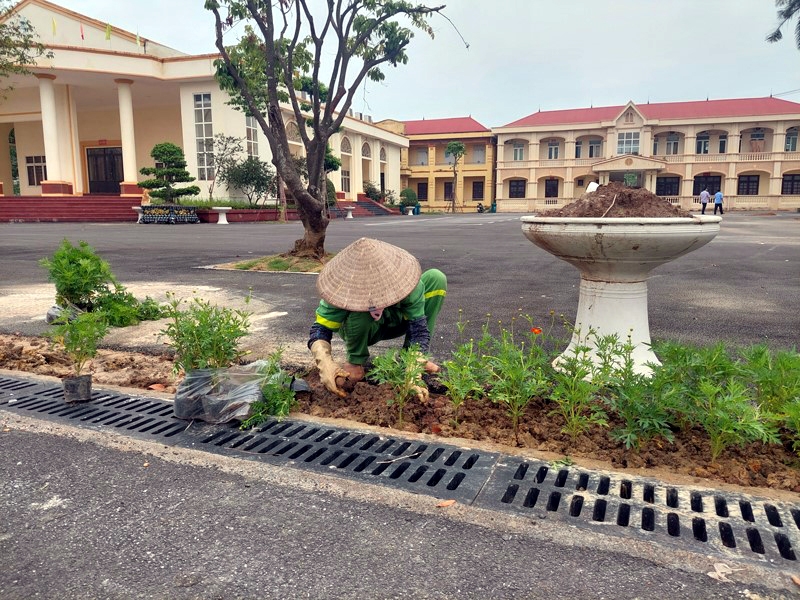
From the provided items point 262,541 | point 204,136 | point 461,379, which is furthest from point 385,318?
point 204,136

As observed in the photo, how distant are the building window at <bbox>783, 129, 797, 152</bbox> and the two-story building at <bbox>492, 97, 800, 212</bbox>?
82 millimetres

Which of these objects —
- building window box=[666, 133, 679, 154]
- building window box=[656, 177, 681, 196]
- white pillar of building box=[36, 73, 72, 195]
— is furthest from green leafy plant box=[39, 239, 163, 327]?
building window box=[666, 133, 679, 154]

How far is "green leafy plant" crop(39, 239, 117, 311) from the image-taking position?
17.1ft

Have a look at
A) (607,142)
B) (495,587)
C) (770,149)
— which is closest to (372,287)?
(495,587)

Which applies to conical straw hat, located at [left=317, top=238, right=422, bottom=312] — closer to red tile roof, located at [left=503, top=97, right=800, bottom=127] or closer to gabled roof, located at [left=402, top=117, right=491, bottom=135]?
red tile roof, located at [left=503, top=97, right=800, bottom=127]

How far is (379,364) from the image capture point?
2.96 m

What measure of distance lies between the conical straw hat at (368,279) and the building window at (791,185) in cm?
5578

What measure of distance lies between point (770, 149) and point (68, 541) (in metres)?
56.9

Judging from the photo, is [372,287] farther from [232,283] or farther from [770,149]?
[770,149]

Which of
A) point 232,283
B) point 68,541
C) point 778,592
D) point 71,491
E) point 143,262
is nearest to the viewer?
point 778,592

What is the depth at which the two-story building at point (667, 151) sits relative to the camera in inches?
1873

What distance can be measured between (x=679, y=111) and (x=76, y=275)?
181 ft

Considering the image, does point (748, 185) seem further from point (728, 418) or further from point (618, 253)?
point (728, 418)

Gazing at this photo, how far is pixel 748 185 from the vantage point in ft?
162
